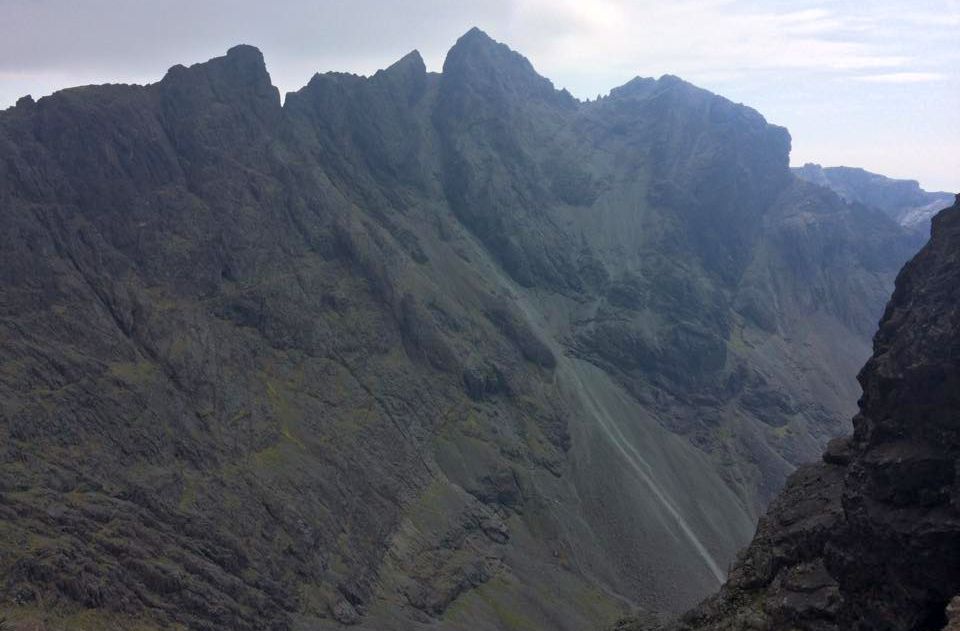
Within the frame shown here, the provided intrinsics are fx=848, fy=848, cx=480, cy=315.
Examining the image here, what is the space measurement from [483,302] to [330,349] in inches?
1660

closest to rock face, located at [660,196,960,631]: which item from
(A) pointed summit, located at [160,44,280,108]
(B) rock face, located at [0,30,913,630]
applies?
(B) rock face, located at [0,30,913,630]

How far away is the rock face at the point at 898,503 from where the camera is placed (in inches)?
1248

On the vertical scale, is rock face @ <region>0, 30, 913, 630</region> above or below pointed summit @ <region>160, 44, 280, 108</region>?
below

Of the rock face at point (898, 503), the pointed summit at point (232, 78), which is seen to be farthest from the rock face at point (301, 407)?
the rock face at point (898, 503)

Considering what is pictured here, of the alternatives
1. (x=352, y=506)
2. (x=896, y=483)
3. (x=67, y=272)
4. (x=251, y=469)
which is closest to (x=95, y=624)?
(x=251, y=469)

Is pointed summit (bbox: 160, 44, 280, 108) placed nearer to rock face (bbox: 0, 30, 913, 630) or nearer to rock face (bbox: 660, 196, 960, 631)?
rock face (bbox: 0, 30, 913, 630)

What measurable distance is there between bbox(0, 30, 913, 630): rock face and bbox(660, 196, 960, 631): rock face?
2417 inches

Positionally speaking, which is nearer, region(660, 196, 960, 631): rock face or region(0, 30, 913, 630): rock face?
region(660, 196, 960, 631): rock face

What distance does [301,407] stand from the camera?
120 metres

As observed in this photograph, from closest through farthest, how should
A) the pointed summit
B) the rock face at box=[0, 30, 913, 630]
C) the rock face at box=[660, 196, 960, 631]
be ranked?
the rock face at box=[660, 196, 960, 631] → the rock face at box=[0, 30, 913, 630] → the pointed summit

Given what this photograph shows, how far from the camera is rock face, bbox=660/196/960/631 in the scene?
31703mm

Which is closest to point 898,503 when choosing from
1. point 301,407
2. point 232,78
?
point 301,407

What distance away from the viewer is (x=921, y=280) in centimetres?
3791

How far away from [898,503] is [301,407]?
9619 centimetres
